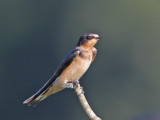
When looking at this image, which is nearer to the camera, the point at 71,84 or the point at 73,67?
the point at 71,84

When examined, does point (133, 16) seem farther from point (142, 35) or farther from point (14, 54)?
point (14, 54)

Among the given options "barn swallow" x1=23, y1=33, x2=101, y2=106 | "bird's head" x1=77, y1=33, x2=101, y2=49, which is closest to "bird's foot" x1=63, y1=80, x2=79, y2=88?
"barn swallow" x1=23, y1=33, x2=101, y2=106

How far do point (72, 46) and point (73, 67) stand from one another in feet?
69.5

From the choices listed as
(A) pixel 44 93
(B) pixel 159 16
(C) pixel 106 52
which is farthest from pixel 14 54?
(A) pixel 44 93

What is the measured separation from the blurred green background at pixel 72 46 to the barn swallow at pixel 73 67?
56.5 ft

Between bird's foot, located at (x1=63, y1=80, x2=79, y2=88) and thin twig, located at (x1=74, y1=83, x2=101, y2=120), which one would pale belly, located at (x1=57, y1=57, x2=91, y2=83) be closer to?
bird's foot, located at (x1=63, y1=80, x2=79, y2=88)

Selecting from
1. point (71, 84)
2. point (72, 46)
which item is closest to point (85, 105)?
point (71, 84)

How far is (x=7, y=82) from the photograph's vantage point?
27484 mm

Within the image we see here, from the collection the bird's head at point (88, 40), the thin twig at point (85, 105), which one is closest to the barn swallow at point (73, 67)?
the bird's head at point (88, 40)

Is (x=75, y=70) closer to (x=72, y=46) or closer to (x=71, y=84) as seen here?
(x=71, y=84)

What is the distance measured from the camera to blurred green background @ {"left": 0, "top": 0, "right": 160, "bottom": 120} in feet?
84.8

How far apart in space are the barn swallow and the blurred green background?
17233mm

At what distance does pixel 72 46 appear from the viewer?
2700cm

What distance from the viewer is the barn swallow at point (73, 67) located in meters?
5.79
